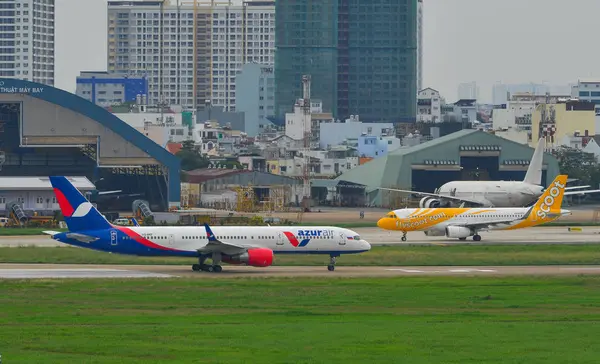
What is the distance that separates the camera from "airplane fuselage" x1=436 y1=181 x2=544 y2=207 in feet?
423

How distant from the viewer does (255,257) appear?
224 ft

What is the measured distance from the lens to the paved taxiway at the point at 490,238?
299 ft

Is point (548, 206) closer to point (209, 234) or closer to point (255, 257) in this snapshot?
point (255, 257)

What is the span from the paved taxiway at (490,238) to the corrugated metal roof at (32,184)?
2244 centimetres

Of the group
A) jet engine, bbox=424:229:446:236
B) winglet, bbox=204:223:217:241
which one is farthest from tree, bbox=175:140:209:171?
winglet, bbox=204:223:217:241

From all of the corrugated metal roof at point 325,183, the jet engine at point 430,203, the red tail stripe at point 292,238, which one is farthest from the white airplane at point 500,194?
the red tail stripe at point 292,238

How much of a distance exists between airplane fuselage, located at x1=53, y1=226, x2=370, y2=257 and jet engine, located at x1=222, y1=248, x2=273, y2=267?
1148 mm

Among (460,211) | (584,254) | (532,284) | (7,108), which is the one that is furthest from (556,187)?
(7,108)

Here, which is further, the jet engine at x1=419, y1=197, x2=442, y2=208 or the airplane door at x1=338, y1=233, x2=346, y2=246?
the jet engine at x1=419, y1=197, x2=442, y2=208

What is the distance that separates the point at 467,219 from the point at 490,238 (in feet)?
15.1

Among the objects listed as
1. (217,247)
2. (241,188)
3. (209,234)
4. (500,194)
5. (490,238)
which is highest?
(241,188)

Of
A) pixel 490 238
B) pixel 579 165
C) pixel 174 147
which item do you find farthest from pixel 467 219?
pixel 174 147

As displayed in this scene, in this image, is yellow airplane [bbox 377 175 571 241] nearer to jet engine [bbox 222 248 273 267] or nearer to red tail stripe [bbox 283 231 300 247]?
red tail stripe [bbox 283 231 300 247]

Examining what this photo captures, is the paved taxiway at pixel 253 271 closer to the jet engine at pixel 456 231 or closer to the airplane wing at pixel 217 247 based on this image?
the airplane wing at pixel 217 247
